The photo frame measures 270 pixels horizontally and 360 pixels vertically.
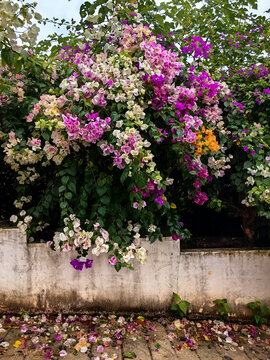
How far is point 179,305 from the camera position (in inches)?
104

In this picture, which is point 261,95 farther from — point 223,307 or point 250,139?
point 223,307

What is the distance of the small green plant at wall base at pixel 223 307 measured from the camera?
269 cm

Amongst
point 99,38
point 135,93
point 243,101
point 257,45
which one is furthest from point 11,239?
point 257,45

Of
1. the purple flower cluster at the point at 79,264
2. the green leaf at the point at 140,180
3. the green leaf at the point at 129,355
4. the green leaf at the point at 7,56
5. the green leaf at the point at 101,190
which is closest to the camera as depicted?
the green leaf at the point at 7,56

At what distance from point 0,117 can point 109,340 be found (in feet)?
6.43

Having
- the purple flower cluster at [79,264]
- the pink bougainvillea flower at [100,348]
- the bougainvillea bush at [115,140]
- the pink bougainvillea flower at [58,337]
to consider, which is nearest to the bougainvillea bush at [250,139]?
the bougainvillea bush at [115,140]

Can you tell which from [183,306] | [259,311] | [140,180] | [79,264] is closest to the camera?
[140,180]

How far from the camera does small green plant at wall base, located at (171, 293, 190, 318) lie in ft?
8.67

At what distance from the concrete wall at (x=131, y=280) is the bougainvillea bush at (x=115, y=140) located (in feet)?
0.53

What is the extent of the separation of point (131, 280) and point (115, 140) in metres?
1.28

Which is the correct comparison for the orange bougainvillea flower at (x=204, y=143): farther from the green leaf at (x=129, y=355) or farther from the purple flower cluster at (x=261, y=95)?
the green leaf at (x=129, y=355)

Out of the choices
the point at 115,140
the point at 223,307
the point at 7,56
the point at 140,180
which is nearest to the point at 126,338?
the point at 223,307

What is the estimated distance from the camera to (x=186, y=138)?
2.22 m

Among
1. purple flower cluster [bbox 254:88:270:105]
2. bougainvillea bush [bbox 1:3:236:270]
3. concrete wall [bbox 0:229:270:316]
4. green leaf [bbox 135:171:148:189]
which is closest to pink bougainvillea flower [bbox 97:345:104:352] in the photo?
concrete wall [bbox 0:229:270:316]
